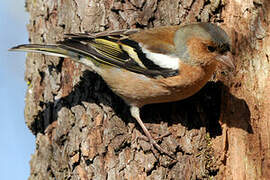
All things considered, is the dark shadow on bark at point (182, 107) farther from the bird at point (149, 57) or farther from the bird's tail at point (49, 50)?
the bird's tail at point (49, 50)

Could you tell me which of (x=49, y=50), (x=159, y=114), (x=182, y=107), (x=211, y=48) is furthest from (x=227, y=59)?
(x=49, y=50)

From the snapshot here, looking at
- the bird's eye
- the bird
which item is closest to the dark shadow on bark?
the bird

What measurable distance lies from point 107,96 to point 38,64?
941 millimetres

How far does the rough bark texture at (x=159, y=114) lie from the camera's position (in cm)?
353

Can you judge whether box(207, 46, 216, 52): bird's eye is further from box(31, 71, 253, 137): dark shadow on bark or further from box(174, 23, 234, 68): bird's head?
box(31, 71, 253, 137): dark shadow on bark

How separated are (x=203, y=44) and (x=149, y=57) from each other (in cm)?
54

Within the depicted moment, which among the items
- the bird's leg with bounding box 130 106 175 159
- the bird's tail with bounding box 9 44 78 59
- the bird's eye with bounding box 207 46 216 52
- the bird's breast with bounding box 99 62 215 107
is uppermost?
the bird's eye with bounding box 207 46 216 52

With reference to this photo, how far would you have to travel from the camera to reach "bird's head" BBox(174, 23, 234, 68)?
3.57 m

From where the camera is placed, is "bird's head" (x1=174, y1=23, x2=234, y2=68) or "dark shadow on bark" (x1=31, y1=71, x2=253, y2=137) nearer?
"bird's head" (x1=174, y1=23, x2=234, y2=68)

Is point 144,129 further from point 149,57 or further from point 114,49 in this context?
point 114,49

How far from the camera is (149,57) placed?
3750 mm

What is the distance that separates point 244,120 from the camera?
3684 millimetres

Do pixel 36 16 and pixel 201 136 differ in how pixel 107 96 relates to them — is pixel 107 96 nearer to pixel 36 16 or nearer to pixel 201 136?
pixel 201 136

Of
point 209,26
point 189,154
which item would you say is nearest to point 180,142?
point 189,154
